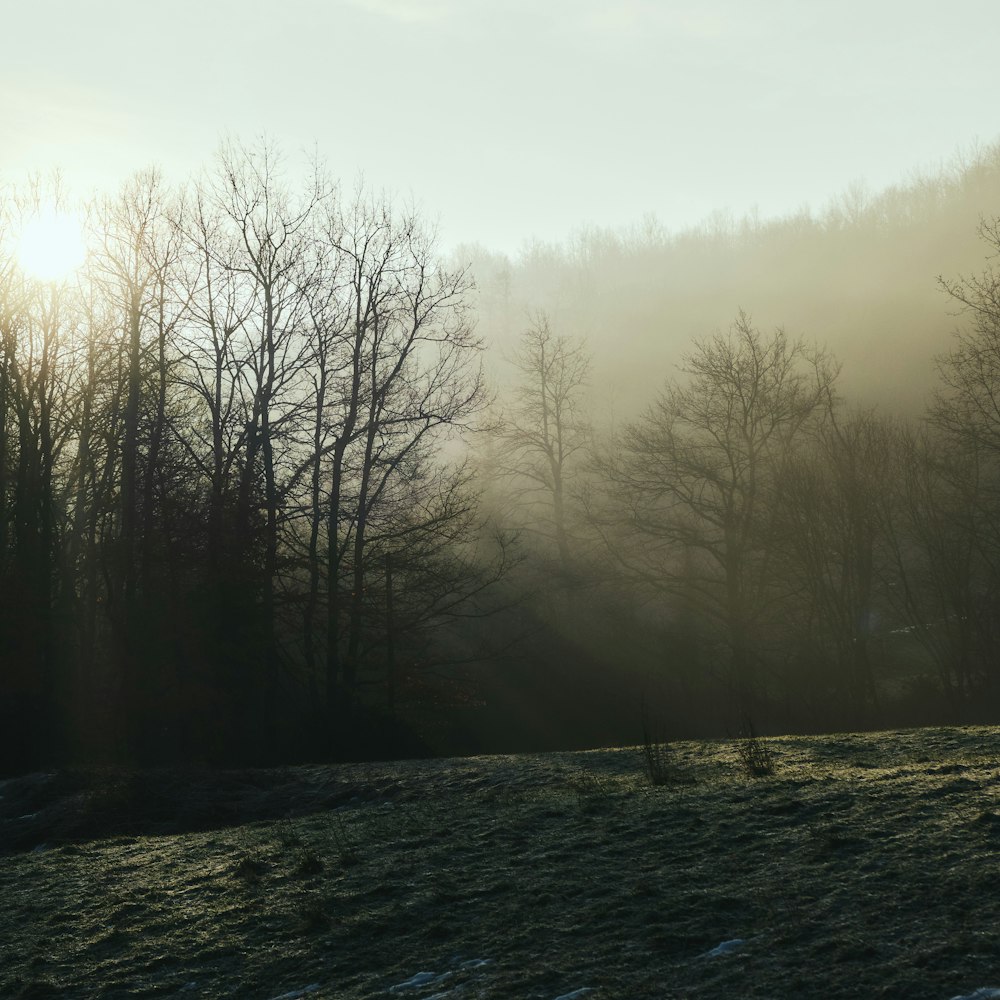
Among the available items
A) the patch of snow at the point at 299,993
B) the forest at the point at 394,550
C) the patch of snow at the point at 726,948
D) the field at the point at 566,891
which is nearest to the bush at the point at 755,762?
the field at the point at 566,891

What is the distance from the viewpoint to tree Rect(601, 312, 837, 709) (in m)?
31.8

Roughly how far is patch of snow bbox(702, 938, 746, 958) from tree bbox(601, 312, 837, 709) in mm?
26311

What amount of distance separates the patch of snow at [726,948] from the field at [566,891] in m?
0.01

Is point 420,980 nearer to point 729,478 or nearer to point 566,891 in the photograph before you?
point 566,891

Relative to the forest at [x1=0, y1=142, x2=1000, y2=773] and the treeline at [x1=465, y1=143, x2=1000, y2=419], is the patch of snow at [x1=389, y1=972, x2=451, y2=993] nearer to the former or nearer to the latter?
the forest at [x1=0, y1=142, x2=1000, y2=773]

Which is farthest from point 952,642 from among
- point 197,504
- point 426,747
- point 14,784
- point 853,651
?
point 14,784

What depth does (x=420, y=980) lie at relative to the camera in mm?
5430

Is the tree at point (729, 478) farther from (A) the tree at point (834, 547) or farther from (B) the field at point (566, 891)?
(B) the field at point (566, 891)

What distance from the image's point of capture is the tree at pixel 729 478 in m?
31.8

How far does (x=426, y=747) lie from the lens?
2473 centimetres

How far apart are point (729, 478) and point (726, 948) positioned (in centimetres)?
3054

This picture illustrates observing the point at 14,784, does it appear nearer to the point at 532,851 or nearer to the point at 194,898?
the point at 194,898

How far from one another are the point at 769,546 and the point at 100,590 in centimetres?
1964

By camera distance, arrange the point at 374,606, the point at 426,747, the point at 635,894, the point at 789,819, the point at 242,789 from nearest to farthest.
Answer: the point at 635,894 → the point at 789,819 → the point at 242,789 → the point at 426,747 → the point at 374,606
